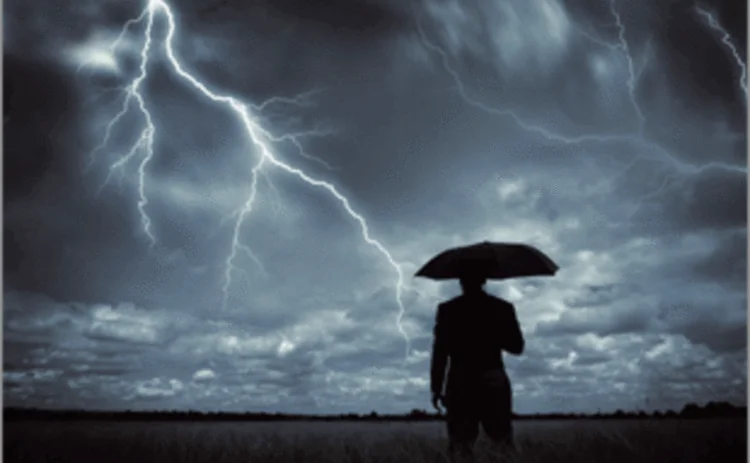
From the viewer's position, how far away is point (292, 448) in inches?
177

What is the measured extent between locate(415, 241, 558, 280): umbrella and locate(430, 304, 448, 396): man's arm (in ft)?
1.63

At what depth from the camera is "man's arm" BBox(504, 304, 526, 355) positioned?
179 inches

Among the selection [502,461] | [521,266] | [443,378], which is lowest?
[502,461]

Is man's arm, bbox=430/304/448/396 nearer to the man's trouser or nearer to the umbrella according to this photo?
the man's trouser

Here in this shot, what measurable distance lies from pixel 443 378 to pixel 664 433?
1264 millimetres

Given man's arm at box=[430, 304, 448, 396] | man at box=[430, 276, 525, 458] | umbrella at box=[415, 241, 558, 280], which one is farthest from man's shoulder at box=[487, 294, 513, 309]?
umbrella at box=[415, 241, 558, 280]

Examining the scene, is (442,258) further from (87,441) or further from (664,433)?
(87,441)

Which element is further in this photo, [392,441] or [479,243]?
[479,243]

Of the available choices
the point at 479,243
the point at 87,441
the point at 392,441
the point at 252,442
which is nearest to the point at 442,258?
the point at 479,243

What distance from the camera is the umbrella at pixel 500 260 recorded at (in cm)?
514

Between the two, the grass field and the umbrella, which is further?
the umbrella

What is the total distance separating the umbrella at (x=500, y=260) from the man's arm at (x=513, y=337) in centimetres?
50

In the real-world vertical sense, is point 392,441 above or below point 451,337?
below

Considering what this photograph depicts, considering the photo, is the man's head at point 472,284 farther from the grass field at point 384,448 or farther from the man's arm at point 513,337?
the grass field at point 384,448
